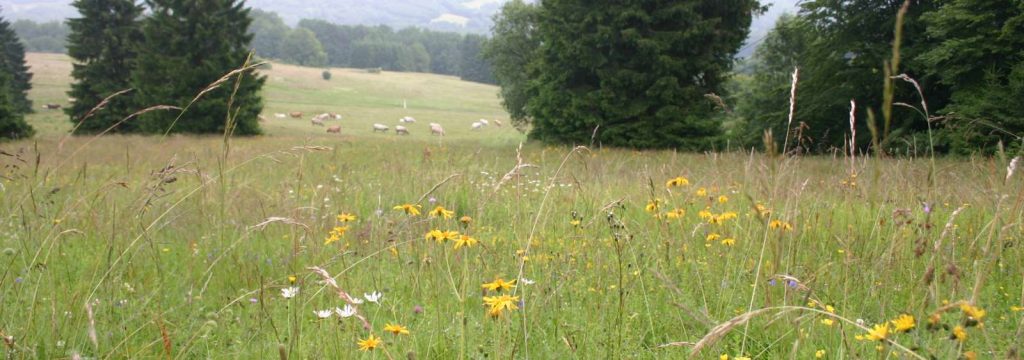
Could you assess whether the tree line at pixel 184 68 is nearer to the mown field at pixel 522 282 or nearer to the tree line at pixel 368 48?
the mown field at pixel 522 282

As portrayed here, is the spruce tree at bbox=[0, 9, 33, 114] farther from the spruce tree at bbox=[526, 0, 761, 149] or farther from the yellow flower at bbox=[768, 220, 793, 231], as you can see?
the yellow flower at bbox=[768, 220, 793, 231]

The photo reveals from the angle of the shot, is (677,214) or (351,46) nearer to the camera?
(677,214)

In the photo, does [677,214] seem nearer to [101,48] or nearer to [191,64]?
[191,64]

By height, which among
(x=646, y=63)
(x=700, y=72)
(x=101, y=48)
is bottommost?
(x=101, y=48)

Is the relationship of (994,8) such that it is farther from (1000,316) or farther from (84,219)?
(84,219)

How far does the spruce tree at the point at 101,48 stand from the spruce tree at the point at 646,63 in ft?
67.5

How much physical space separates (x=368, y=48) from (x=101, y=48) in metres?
84.6

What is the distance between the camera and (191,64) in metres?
24.8

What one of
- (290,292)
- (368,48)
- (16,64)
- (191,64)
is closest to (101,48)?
(191,64)

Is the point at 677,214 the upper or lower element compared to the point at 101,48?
lower

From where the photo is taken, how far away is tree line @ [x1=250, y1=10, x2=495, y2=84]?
99125mm

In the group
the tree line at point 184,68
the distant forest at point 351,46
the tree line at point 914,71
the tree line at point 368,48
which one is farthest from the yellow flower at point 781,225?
the distant forest at point 351,46

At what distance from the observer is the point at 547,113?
1727 cm

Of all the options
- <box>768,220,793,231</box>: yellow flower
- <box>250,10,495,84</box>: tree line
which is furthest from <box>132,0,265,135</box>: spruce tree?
<box>250,10,495,84</box>: tree line
